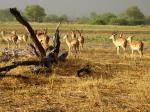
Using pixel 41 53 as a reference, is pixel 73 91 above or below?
below

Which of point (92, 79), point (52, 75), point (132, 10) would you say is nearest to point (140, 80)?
point (92, 79)

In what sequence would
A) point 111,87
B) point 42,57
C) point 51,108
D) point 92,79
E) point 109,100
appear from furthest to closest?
point 42,57
point 92,79
point 111,87
point 109,100
point 51,108

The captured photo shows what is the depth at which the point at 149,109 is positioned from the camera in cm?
1170

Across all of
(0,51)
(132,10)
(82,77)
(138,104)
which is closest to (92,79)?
(82,77)

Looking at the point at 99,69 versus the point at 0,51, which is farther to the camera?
the point at 0,51

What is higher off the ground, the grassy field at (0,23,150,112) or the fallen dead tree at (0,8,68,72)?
the fallen dead tree at (0,8,68,72)

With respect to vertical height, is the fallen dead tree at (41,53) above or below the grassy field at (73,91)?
above

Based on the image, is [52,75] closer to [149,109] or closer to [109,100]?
[109,100]

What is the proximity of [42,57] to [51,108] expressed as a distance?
6.44 meters

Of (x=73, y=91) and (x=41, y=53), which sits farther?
(x=41, y=53)

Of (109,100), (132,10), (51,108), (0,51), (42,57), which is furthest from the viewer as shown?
Answer: (132,10)

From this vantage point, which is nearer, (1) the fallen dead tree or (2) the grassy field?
(2) the grassy field

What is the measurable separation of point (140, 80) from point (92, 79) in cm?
173

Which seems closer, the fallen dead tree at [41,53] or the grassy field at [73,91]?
the grassy field at [73,91]
